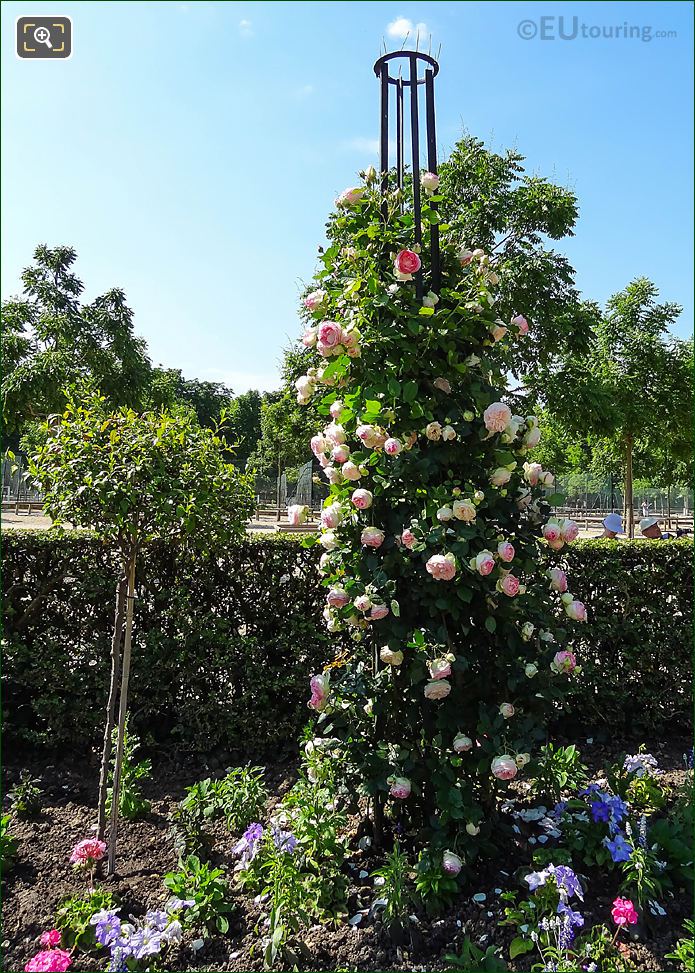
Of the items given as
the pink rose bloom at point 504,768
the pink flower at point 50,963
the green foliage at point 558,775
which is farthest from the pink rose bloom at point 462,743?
the pink flower at point 50,963

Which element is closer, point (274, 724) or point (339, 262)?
point (339, 262)

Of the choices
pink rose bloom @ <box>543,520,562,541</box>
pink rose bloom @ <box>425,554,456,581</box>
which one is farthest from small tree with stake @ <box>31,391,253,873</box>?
pink rose bloom @ <box>543,520,562,541</box>

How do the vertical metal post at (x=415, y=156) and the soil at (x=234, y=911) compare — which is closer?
the soil at (x=234, y=911)

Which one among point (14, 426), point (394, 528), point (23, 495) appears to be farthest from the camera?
point (23, 495)

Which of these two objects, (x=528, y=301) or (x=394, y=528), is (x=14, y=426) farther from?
(x=394, y=528)

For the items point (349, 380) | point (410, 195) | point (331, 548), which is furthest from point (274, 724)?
point (410, 195)

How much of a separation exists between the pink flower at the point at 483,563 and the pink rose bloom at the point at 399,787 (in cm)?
90

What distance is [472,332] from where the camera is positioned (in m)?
2.89

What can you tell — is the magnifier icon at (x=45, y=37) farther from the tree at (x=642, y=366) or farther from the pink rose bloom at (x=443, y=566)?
the tree at (x=642, y=366)

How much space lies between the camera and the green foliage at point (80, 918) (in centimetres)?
239

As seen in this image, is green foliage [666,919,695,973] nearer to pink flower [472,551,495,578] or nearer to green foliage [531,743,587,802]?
green foliage [531,743,587,802]

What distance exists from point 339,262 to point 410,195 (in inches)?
18.1

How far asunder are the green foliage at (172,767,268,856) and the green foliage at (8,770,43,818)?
79cm

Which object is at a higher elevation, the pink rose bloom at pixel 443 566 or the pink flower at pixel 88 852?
the pink rose bloom at pixel 443 566
